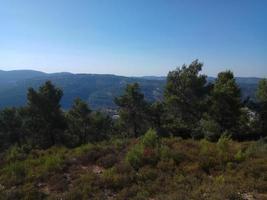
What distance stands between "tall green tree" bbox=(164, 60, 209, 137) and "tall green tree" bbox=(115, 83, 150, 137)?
9.40 feet

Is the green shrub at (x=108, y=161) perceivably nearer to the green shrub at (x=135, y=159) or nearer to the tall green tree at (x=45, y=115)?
the green shrub at (x=135, y=159)

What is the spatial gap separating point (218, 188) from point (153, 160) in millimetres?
3065

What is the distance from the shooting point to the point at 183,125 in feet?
116

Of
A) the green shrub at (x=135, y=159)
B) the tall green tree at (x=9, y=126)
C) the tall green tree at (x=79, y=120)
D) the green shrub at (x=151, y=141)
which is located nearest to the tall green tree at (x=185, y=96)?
the tall green tree at (x=79, y=120)

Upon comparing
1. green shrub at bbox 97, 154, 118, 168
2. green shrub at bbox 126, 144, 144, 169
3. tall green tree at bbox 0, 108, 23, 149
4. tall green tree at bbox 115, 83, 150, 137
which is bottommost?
tall green tree at bbox 0, 108, 23, 149

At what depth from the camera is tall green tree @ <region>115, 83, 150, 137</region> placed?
38.5 m

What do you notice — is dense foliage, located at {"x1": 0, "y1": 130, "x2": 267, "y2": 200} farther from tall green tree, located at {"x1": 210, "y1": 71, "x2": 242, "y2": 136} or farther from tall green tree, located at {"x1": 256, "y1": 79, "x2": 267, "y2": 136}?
tall green tree, located at {"x1": 256, "y1": 79, "x2": 267, "y2": 136}

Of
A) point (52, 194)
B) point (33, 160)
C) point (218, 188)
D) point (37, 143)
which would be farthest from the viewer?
point (37, 143)

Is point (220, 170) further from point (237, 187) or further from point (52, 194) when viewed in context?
point (52, 194)

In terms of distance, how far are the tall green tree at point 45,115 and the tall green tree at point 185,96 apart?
37.1 ft

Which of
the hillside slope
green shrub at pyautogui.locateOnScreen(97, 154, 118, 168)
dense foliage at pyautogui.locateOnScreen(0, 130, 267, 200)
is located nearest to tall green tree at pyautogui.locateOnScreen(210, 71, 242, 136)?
the hillside slope

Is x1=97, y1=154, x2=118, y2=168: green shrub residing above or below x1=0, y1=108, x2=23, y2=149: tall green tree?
above

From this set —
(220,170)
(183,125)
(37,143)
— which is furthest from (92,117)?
(220,170)

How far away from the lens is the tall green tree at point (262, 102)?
32969 mm
